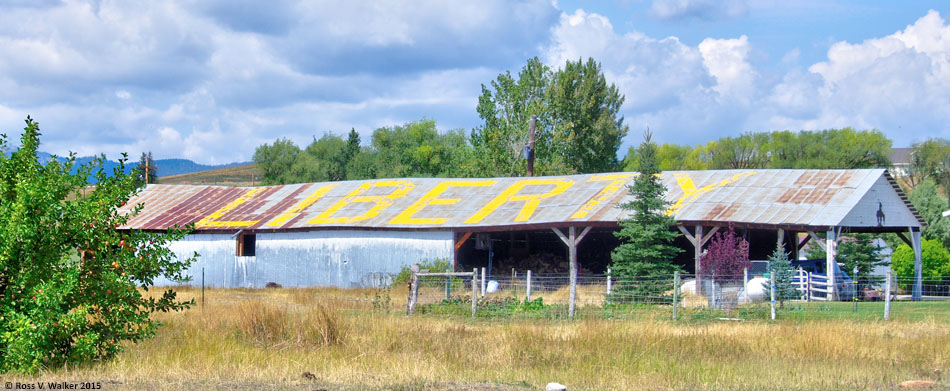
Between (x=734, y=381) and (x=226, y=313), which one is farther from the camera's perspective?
(x=226, y=313)

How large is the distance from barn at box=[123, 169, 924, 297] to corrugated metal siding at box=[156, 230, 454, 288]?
2.0 inches

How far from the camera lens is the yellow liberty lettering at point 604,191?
33438 millimetres

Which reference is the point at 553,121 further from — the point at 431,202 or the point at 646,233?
the point at 646,233

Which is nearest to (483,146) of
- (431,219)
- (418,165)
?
(418,165)

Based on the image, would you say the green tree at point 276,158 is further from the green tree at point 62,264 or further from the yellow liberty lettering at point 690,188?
the green tree at point 62,264

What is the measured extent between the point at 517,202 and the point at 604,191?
3.52 m

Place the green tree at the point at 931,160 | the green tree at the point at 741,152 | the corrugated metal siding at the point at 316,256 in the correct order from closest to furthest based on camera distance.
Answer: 1. the corrugated metal siding at the point at 316,256
2. the green tree at the point at 931,160
3. the green tree at the point at 741,152

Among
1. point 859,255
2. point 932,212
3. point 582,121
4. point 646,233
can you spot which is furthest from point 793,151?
point 646,233

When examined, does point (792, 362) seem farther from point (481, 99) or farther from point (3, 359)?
point (481, 99)

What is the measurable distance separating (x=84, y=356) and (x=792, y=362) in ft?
33.2

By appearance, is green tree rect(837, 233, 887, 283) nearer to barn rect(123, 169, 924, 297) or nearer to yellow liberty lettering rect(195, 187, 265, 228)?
barn rect(123, 169, 924, 297)

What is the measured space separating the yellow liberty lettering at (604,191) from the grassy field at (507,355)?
15410 mm

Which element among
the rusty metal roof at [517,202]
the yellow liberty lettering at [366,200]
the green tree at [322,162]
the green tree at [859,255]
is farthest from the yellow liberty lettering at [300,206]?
the green tree at [322,162]

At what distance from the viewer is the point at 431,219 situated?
120ft
